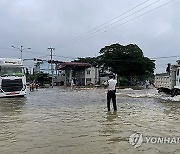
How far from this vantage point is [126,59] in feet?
244

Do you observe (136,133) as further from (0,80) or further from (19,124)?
(0,80)

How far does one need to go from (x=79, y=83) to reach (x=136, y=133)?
77.6 meters

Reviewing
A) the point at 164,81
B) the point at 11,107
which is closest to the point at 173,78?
the point at 164,81

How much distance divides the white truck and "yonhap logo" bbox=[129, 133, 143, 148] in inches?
733

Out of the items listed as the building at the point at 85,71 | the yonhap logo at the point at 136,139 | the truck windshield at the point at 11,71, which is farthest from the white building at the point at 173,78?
the building at the point at 85,71

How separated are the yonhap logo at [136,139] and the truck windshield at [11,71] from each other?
1894 cm

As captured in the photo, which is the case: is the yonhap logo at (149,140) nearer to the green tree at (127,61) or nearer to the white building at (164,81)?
the white building at (164,81)

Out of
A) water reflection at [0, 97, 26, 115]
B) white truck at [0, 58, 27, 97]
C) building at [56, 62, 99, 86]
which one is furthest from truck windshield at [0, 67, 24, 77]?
building at [56, 62, 99, 86]

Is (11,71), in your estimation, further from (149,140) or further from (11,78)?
(149,140)

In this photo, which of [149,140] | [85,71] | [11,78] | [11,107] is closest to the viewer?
[149,140]

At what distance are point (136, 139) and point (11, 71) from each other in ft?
65.3

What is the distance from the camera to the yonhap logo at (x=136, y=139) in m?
6.95

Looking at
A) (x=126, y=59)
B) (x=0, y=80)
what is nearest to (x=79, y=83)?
(x=126, y=59)

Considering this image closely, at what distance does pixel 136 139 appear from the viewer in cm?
755
